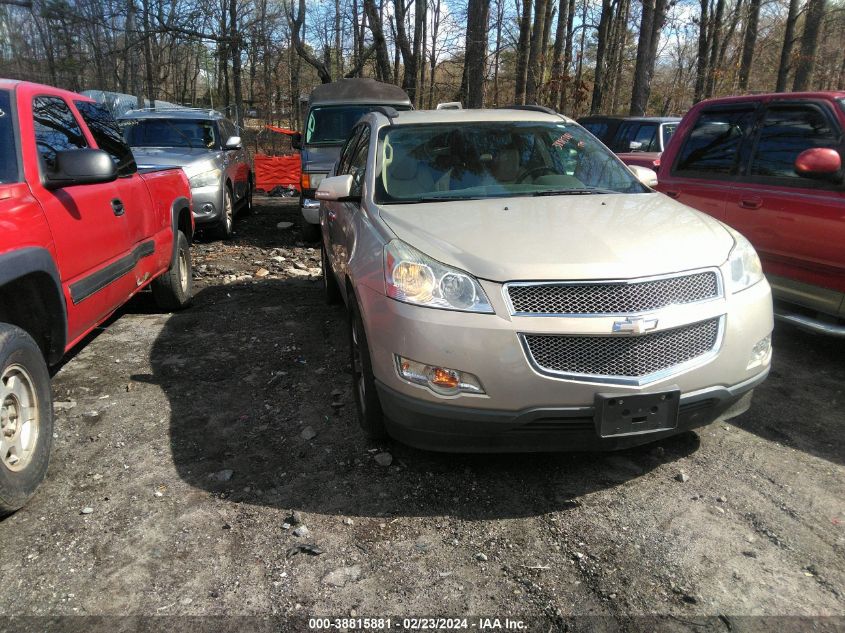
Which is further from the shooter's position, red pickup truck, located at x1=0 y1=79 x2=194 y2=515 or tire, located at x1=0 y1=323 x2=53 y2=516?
red pickup truck, located at x1=0 y1=79 x2=194 y2=515

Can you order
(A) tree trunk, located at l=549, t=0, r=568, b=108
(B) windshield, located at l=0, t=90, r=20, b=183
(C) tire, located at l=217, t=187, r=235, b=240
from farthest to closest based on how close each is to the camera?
(A) tree trunk, located at l=549, t=0, r=568, b=108 → (C) tire, located at l=217, t=187, r=235, b=240 → (B) windshield, located at l=0, t=90, r=20, b=183

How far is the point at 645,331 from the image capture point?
266 centimetres

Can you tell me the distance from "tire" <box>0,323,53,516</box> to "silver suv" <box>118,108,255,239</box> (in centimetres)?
640

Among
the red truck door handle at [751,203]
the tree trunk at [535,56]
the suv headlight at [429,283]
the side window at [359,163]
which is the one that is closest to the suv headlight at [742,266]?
the suv headlight at [429,283]

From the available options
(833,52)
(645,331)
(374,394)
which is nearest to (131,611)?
(374,394)

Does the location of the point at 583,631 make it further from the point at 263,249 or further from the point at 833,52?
the point at 833,52

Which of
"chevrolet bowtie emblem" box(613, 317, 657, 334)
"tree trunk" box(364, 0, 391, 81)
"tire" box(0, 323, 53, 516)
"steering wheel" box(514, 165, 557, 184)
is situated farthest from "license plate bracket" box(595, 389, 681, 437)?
"tree trunk" box(364, 0, 391, 81)

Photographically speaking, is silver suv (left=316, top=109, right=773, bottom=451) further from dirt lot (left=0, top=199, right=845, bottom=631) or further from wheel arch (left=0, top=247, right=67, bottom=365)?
wheel arch (left=0, top=247, right=67, bottom=365)

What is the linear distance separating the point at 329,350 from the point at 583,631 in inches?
127

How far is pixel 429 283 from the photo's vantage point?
284cm

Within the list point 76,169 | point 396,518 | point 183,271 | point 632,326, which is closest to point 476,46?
point 183,271

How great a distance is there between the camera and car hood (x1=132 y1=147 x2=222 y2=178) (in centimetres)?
887

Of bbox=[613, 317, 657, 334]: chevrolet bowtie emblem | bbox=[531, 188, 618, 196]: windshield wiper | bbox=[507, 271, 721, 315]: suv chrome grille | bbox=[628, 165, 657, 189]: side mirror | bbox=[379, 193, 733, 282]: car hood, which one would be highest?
bbox=[628, 165, 657, 189]: side mirror

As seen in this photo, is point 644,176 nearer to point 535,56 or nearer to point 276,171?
point 276,171
